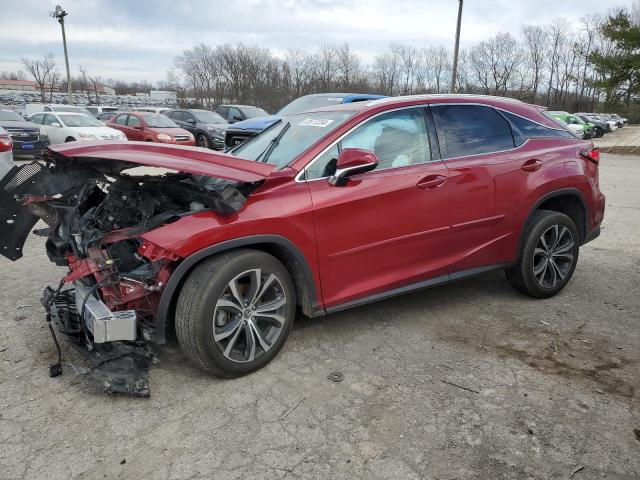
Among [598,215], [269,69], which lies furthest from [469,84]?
[598,215]

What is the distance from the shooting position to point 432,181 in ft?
11.7

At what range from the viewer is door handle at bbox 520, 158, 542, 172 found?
4.04 m

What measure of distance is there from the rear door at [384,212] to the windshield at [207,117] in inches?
615

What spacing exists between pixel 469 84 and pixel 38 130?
56.5m

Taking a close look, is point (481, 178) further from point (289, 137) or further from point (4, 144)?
point (4, 144)

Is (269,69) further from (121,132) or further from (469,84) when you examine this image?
(121,132)

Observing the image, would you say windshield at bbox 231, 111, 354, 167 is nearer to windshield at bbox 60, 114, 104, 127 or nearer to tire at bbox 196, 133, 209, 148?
windshield at bbox 60, 114, 104, 127

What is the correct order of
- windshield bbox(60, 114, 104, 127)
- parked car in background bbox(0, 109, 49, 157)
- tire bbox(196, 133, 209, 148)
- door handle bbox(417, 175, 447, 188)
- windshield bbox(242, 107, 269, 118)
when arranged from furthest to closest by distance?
windshield bbox(242, 107, 269, 118), tire bbox(196, 133, 209, 148), windshield bbox(60, 114, 104, 127), parked car in background bbox(0, 109, 49, 157), door handle bbox(417, 175, 447, 188)

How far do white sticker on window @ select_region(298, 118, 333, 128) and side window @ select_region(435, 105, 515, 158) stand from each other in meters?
0.90

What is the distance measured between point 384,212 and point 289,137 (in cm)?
101

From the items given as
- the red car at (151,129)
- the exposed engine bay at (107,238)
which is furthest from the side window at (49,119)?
the exposed engine bay at (107,238)

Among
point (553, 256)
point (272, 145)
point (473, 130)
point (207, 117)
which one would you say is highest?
point (207, 117)

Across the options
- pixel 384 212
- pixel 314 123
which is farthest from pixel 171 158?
pixel 384 212

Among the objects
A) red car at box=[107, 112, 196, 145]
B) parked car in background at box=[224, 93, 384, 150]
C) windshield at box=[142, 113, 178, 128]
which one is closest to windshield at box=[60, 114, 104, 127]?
red car at box=[107, 112, 196, 145]
